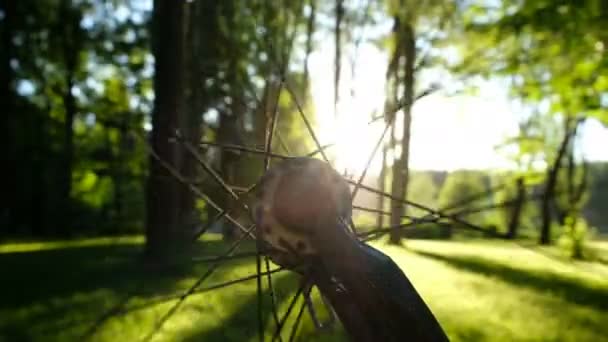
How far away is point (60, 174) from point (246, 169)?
14.7m

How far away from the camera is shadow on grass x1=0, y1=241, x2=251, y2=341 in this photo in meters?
7.77

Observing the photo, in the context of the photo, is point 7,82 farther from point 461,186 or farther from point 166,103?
point 461,186

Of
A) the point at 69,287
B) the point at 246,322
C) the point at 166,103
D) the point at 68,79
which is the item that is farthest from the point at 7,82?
the point at 246,322

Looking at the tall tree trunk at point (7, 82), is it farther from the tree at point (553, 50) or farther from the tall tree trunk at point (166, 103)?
the tree at point (553, 50)

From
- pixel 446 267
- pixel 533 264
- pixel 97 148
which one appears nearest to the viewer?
pixel 446 267

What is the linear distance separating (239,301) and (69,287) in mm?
3902

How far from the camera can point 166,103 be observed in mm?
11945

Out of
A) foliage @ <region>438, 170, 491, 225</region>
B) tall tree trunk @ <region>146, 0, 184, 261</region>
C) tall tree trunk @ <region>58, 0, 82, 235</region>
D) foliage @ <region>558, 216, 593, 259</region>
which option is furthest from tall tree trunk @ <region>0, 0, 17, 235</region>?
foliage @ <region>438, 170, 491, 225</region>

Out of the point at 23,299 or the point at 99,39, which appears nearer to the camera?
the point at 23,299

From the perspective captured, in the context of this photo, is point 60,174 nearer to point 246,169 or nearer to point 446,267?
point 246,169

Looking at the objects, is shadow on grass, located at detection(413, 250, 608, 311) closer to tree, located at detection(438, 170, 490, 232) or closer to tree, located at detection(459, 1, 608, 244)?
tree, located at detection(459, 1, 608, 244)

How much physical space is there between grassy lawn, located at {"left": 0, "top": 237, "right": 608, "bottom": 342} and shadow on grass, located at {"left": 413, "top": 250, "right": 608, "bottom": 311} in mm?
19

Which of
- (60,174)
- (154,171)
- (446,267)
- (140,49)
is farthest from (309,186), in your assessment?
(60,174)

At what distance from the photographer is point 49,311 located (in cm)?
832
